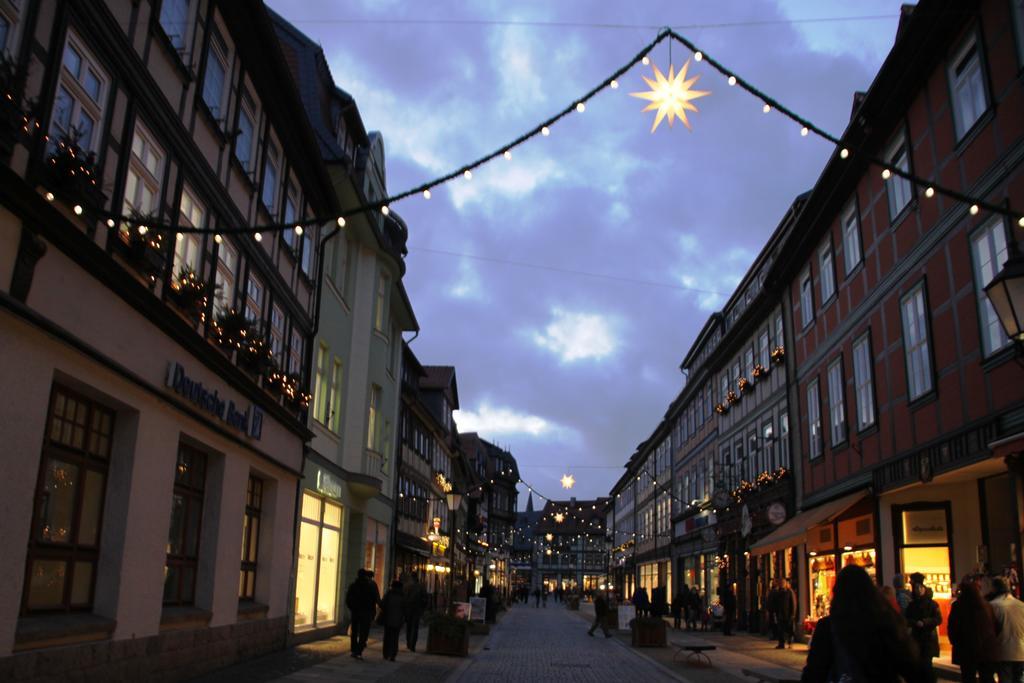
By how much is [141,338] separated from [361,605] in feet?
29.6

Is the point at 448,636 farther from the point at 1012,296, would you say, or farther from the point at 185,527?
the point at 1012,296

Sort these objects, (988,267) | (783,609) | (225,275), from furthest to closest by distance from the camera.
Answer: (783,609) < (225,275) < (988,267)

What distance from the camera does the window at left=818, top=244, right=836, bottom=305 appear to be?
2452 cm

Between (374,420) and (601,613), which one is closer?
(374,420)

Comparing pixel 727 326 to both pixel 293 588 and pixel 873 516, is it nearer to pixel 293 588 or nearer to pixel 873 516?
pixel 873 516

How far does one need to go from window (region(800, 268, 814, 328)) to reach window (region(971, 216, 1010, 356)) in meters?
11.3

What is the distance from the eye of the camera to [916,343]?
60.2 feet

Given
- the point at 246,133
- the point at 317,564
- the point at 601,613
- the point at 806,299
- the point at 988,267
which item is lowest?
the point at 601,613

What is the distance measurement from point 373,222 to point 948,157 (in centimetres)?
1464

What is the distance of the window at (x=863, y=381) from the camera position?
21219 millimetres

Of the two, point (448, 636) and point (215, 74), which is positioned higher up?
point (215, 74)

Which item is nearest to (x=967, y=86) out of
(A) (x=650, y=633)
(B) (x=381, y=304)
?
(A) (x=650, y=633)

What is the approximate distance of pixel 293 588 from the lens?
20.3 metres

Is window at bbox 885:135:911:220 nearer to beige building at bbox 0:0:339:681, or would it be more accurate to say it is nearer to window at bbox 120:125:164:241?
beige building at bbox 0:0:339:681
